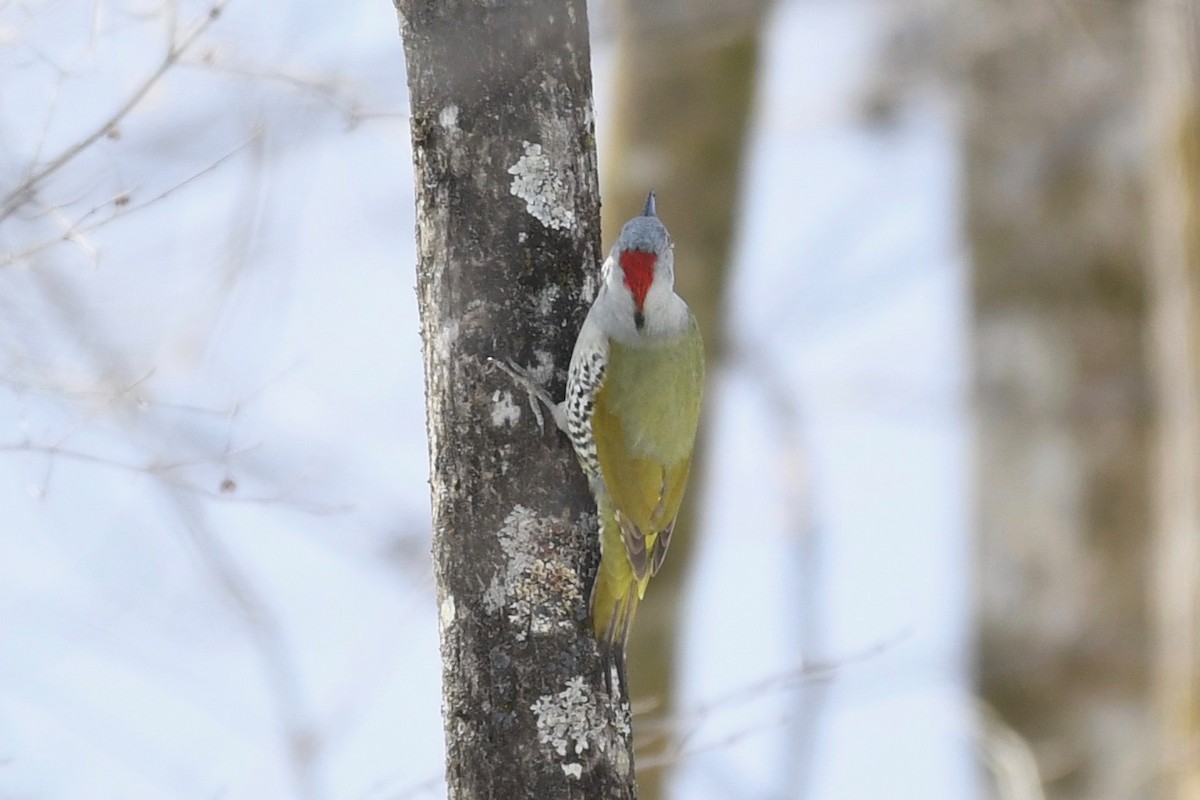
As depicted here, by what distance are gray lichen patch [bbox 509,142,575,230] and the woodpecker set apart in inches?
11.3

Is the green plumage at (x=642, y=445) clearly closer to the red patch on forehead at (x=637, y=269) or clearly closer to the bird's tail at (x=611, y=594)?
the bird's tail at (x=611, y=594)

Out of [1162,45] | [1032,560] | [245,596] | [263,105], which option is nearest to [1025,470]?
[1032,560]

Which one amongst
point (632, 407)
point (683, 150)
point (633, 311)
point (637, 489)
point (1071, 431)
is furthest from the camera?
point (683, 150)

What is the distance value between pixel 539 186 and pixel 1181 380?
388cm

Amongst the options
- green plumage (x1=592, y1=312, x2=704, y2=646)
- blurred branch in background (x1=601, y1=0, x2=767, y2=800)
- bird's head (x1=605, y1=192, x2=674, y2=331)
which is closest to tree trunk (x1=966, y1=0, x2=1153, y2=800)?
blurred branch in background (x1=601, y1=0, x2=767, y2=800)

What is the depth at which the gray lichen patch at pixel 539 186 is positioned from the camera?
3.25 meters

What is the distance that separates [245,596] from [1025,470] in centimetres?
394

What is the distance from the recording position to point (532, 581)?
3.14m

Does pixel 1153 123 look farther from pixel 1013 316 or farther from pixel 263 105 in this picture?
pixel 263 105

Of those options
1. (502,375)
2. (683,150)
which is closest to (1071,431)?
(683,150)

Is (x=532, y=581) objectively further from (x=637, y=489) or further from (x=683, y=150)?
(x=683, y=150)

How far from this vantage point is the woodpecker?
3318 millimetres

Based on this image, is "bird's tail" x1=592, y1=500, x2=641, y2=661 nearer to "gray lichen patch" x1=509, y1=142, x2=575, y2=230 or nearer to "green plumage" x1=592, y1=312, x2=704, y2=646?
"green plumage" x1=592, y1=312, x2=704, y2=646

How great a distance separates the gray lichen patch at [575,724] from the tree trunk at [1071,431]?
4.45m
